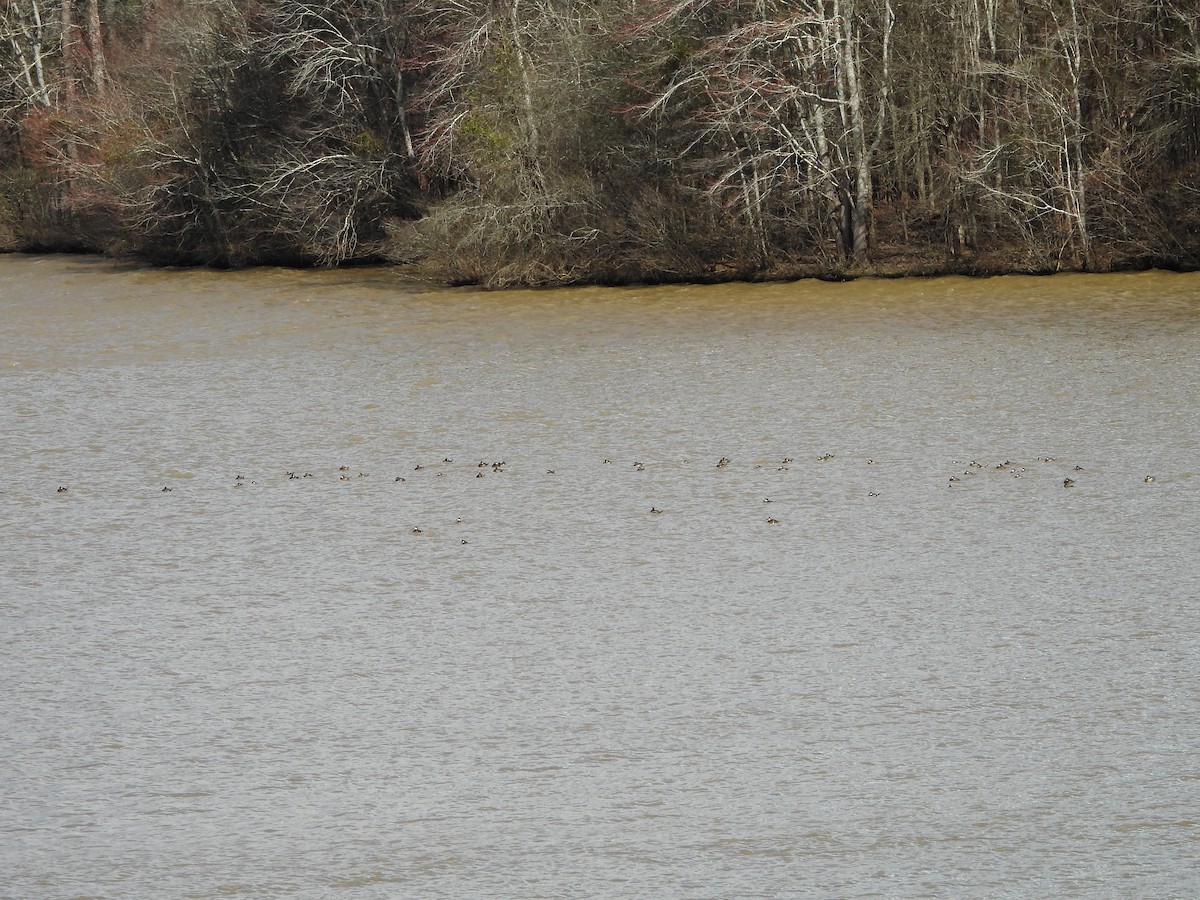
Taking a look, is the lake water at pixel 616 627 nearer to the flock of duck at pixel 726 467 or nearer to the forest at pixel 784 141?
the flock of duck at pixel 726 467

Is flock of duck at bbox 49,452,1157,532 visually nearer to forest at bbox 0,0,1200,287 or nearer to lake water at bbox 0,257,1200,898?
lake water at bbox 0,257,1200,898

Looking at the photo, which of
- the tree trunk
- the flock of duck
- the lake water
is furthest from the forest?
the tree trunk

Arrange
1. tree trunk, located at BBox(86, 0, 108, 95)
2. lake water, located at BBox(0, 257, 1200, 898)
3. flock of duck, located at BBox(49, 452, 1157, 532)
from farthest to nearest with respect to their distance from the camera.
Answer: tree trunk, located at BBox(86, 0, 108, 95) < flock of duck, located at BBox(49, 452, 1157, 532) < lake water, located at BBox(0, 257, 1200, 898)

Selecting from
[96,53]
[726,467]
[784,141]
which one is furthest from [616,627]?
[96,53]

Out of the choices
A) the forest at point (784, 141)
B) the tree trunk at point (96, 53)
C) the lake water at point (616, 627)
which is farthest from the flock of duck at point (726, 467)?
the tree trunk at point (96, 53)

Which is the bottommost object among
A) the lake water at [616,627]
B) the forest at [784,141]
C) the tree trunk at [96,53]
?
the lake water at [616,627]

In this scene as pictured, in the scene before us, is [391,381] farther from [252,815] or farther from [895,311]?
[252,815]

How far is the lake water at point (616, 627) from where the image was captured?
662cm

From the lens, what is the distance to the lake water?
261 inches

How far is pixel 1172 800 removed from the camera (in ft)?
22.2

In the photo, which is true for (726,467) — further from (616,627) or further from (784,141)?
(784,141)

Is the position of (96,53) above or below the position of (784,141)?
above

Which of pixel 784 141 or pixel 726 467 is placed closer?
pixel 726 467

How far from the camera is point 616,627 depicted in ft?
31.1
